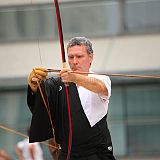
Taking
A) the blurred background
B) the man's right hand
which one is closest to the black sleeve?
the man's right hand

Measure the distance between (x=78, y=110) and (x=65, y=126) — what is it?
0.23 feet

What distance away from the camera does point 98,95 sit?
2.33 meters

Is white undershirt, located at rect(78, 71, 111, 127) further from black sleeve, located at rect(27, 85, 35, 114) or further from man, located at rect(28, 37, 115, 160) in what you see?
black sleeve, located at rect(27, 85, 35, 114)

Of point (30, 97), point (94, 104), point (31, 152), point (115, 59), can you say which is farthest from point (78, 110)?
point (115, 59)

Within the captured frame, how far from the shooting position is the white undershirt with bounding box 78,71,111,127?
2340 millimetres

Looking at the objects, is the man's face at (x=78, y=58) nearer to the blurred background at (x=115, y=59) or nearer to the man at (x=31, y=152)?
the man at (x=31, y=152)

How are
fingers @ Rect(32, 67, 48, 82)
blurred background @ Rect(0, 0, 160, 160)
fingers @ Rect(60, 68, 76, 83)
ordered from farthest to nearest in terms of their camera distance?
blurred background @ Rect(0, 0, 160, 160), fingers @ Rect(32, 67, 48, 82), fingers @ Rect(60, 68, 76, 83)

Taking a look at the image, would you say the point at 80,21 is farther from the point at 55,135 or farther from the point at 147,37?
the point at 55,135

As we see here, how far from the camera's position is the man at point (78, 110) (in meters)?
2.32

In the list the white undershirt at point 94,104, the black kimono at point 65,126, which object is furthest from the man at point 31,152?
the white undershirt at point 94,104

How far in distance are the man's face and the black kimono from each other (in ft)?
0.39

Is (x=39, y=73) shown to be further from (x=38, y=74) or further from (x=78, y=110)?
(x=78, y=110)

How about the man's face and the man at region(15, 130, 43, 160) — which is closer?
the man's face

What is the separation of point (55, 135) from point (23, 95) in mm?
4230
